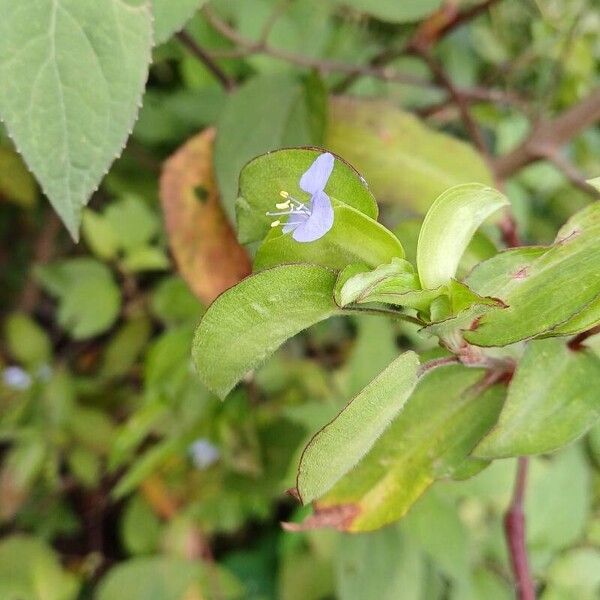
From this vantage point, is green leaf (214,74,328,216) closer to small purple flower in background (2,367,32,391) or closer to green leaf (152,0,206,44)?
green leaf (152,0,206,44)

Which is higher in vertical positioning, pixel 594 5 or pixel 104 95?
pixel 104 95

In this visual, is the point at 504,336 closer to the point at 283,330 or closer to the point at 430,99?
the point at 283,330

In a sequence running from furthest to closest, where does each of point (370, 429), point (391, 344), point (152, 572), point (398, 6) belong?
point (152, 572)
point (391, 344)
point (398, 6)
point (370, 429)

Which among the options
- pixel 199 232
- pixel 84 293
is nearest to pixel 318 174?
pixel 199 232

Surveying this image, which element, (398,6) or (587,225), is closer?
(587,225)

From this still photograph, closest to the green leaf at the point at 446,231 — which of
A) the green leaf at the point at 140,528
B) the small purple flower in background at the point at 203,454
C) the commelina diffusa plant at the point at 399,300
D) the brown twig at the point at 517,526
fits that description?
the commelina diffusa plant at the point at 399,300

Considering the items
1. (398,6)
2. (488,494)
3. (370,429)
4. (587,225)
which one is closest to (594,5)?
(398,6)

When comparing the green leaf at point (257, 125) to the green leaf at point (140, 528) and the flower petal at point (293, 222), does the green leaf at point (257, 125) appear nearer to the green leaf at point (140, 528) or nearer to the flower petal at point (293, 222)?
the flower petal at point (293, 222)

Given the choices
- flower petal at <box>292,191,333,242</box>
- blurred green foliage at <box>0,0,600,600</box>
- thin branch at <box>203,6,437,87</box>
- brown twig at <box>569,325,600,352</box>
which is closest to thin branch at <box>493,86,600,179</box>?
blurred green foliage at <box>0,0,600,600</box>
